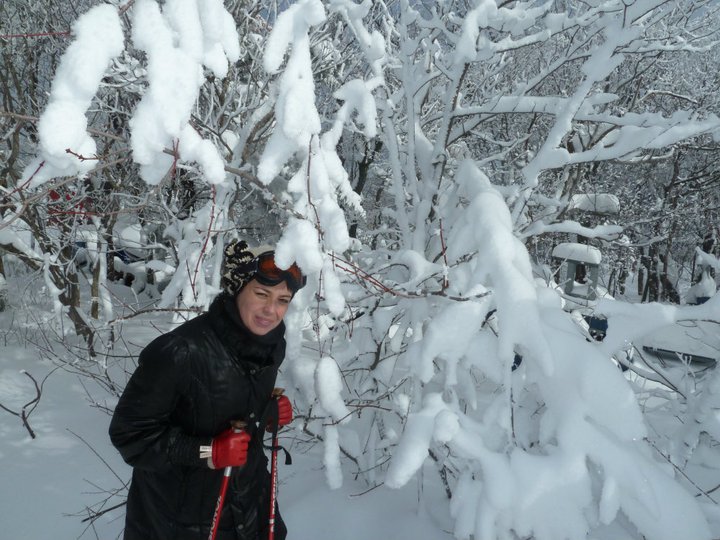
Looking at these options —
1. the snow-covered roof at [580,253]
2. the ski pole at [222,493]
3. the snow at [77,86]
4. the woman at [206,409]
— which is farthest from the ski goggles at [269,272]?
the snow-covered roof at [580,253]

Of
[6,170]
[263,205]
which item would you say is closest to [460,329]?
[263,205]

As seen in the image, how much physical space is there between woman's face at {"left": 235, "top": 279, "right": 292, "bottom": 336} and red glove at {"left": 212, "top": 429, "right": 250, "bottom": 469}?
391mm

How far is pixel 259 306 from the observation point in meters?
1.79

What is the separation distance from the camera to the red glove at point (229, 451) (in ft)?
5.35

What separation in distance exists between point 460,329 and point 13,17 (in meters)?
8.28

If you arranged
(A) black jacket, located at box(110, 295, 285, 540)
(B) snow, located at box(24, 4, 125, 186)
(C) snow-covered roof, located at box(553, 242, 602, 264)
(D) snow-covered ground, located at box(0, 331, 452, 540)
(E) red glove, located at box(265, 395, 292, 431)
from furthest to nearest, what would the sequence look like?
(C) snow-covered roof, located at box(553, 242, 602, 264), (D) snow-covered ground, located at box(0, 331, 452, 540), (E) red glove, located at box(265, 395, 292, 431), (A) black jacket, located at box(110, 295, 285, 540), (B) snow, located at box(24, 4, 125, 186)

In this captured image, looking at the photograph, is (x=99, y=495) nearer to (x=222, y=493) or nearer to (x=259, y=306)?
(x=222, y=493)

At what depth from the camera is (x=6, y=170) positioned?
5.39 m

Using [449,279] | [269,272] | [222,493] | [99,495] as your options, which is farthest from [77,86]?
[99,495]

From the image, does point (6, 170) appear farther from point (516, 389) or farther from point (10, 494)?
point (516, 389)

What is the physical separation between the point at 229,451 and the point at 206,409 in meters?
0.20

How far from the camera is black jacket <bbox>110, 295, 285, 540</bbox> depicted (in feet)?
5.28

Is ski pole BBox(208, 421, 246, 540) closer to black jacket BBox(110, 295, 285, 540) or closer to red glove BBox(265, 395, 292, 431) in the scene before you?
black jacket BBox(110, 295, 285, 540)

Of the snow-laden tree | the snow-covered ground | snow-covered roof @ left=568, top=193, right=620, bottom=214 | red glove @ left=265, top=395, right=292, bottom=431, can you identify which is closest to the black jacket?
red glove @ left=265, top=395, right=292, bottom=431
